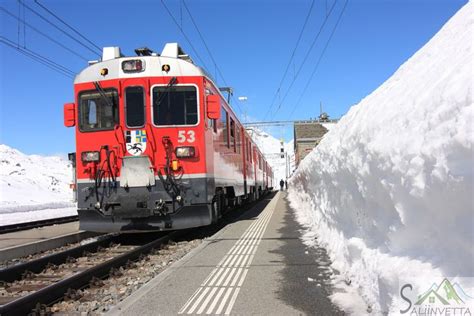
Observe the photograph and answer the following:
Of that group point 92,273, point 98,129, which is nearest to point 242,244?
point 92,273

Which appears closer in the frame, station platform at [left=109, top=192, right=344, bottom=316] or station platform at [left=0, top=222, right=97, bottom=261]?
station platform at [left=109, top=192, right=344, bottom=316]

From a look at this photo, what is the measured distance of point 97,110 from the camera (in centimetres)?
1014

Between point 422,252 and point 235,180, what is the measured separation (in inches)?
445

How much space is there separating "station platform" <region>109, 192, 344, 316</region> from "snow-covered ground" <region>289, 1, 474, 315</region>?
1.27ft

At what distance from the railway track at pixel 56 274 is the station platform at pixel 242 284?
96 cm

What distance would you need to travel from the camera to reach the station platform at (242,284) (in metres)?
4.77

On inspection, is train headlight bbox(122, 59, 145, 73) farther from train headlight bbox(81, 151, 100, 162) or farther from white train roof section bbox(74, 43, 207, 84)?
train headlight bbox(81, 151, 100, 162)

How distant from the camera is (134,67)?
9977 mm

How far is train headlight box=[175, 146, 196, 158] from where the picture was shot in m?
9.71

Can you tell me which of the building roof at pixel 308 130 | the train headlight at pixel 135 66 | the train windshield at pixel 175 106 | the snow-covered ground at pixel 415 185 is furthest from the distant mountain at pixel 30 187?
the building roof at pixel 308 130

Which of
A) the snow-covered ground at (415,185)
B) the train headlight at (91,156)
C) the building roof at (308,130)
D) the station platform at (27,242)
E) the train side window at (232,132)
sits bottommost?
the station platform at (27,242)

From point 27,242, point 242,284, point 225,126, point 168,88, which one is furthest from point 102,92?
point 242,284

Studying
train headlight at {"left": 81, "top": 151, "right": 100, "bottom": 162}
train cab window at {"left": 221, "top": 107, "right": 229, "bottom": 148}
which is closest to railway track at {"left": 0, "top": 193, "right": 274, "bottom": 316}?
train headlight at {"left": 81, "top": 151, "right": 100, "bottom": 162}

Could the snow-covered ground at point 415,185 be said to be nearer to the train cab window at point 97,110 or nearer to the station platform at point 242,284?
the station platform at point 242,284
